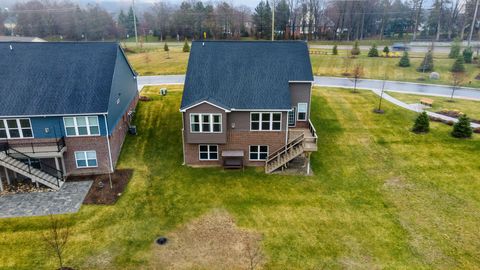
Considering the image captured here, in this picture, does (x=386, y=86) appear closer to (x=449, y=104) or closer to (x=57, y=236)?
(x=449, y=104)

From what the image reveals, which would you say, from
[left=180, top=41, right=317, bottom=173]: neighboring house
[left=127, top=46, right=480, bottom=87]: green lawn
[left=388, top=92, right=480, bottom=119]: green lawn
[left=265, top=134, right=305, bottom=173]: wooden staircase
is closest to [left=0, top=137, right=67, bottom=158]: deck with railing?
[left=180, top=41, right=317, bottom=173]: neighboring house

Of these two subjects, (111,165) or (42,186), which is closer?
(42,186)

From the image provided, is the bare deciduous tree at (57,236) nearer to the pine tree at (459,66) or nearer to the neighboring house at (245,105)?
the neighboring house at (245,105)

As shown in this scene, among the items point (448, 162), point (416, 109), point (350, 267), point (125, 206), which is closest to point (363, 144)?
point (448, 162)

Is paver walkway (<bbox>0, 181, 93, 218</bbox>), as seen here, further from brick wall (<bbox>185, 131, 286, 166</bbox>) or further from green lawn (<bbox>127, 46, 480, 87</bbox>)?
→ green lawn (<bbox>127, 46, 480, 87</bbox>)

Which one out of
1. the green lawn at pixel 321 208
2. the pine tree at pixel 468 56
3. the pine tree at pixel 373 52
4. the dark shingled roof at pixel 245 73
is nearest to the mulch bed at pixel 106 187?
the green lawn at pixel 321 208

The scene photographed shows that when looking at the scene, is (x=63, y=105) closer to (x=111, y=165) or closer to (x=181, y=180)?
(x=111, y=165)

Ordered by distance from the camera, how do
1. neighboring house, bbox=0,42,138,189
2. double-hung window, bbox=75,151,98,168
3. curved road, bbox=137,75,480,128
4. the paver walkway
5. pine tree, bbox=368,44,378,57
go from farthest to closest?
1. pine tree, bbox=368,44,378,57
2. curved road, bbox=137,75,480,128
3. double-hung window, bbox=75,151,98,168
4. neighboring house, bbox=0,42,138,189
5. the paver walkway
